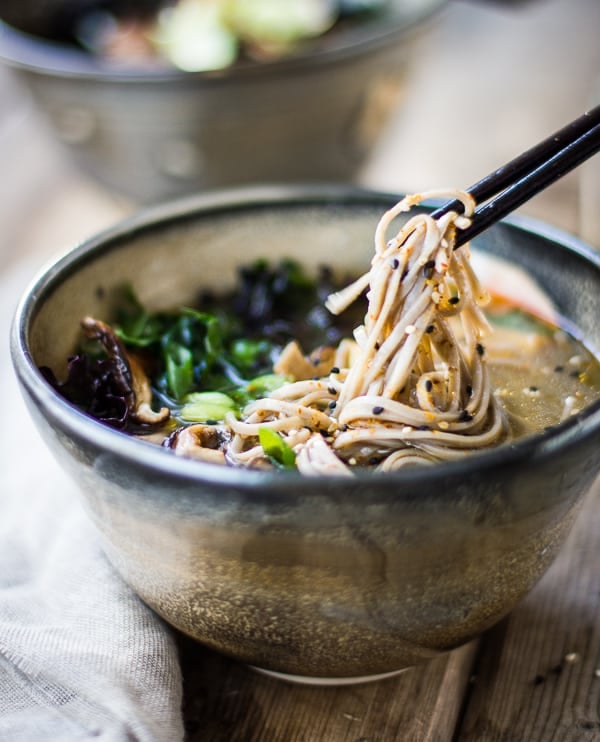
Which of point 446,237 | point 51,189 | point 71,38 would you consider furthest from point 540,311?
point 71,38

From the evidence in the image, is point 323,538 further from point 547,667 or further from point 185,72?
point 185,72

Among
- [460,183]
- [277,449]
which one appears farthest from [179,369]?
[460,183]

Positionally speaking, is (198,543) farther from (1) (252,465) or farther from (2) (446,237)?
(2) (446,237)

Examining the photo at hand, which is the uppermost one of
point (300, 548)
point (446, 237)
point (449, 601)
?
point (446, 237)

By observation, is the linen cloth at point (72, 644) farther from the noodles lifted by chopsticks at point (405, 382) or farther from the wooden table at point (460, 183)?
the noodles lifted by chopsticks at point (405, 382)

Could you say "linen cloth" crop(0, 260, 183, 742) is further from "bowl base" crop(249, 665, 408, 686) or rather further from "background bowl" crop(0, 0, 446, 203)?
"background bowl" crop(0, 0, 446, 203)

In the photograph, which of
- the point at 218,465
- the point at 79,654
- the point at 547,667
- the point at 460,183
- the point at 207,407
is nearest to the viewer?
the point at 218,465

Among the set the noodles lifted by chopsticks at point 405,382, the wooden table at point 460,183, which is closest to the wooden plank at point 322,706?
the wooden table at point 460,183
